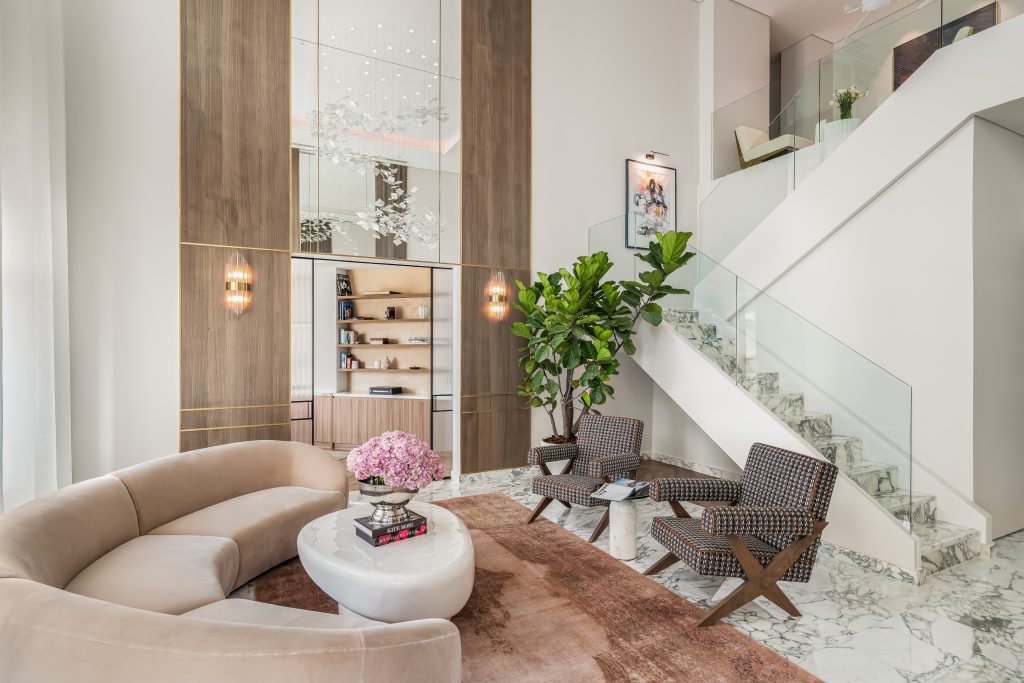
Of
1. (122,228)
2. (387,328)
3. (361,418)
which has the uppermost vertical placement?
(122,228)

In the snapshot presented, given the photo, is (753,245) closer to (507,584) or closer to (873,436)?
(873,436)

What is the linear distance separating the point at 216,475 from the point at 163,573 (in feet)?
4.35

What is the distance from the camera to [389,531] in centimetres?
281

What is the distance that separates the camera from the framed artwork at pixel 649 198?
22.2ft

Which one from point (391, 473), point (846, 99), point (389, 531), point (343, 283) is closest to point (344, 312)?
point (343, 283)

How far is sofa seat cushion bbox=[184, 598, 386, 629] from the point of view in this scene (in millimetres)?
2016

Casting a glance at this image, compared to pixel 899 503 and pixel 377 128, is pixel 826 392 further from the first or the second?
pixel 377 128

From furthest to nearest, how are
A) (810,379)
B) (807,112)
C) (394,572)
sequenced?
(807,112) < (810,379) < (394,572)

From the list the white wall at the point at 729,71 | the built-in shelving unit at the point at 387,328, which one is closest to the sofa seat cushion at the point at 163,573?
the built-in shelving unit at the point at 387,328

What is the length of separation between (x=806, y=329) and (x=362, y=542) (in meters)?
3.73

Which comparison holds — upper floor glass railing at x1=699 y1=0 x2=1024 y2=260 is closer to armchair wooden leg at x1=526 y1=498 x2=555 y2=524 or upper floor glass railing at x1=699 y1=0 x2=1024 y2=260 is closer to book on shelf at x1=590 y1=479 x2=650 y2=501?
book on shelf at x1=590 y1=479 x2=650 y2=501

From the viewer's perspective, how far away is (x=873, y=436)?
3756 mm

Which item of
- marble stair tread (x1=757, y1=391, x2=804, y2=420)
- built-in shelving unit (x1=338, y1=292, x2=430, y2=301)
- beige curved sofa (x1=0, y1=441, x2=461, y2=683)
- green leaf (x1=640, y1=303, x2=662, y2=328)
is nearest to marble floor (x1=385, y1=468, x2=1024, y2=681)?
marble stair tread (x1=757, y1=391, x2=804, y2=420)

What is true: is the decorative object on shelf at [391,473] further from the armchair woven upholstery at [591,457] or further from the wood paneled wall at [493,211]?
the wood paneled wall at [493,211]
